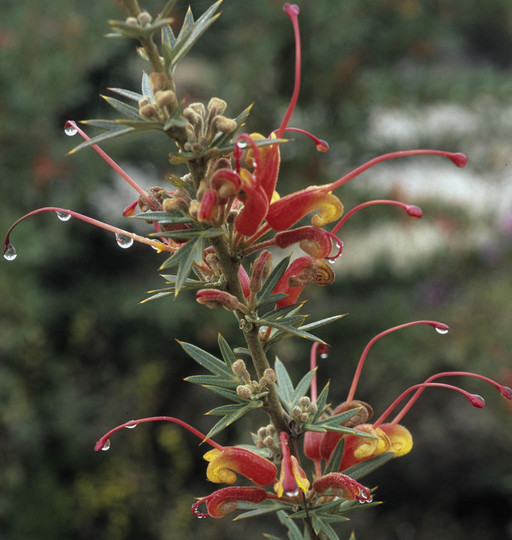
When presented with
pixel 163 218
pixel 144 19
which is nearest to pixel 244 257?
pixel 163 218

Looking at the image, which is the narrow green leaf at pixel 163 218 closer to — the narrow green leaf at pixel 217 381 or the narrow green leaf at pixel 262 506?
the narrow green leaf at pixel 217 381

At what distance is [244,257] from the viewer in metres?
0.49

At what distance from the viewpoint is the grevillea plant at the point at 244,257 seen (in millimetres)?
Result: 416

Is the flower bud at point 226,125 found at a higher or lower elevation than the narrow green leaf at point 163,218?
higher

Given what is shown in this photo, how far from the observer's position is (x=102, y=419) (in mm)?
2340

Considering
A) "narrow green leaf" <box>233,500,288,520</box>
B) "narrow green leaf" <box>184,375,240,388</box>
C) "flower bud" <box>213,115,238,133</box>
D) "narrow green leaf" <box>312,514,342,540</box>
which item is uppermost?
"flower bud" <box>213,115,238,133</box>

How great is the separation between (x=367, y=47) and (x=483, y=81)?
2.43 ft

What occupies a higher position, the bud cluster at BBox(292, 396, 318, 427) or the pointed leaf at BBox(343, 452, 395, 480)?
the bud cluster at BBox(292, 396, 318, 427)

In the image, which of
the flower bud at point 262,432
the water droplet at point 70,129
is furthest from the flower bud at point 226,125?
the flower bud at point 262,432

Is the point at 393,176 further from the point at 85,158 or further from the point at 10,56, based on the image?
the point at 10,56

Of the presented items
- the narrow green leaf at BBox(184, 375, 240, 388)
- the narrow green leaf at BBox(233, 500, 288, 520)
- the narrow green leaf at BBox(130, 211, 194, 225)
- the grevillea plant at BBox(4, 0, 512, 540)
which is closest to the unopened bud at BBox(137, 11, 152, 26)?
the grevillea plant at BBox(4, 0, 512, 540)

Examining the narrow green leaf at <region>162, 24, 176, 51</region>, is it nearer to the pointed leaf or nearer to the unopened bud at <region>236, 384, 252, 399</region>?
the unopened bud at <region>236, 384, 252, 399</region>

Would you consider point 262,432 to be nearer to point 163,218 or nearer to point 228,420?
point 228,420

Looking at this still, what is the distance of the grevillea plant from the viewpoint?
42 cm
